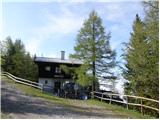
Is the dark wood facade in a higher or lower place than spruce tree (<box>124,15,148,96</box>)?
higher

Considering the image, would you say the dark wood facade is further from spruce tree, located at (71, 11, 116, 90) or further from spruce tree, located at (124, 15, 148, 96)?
spruce tree, located at (124, 15, 148, 96)

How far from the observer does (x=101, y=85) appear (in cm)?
2566

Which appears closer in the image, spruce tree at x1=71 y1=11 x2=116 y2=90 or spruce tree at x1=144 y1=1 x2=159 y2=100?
spruce tree at x1=144 y1=1 x2=159 y2=100

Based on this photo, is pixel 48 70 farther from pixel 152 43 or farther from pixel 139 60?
pixel 152 43

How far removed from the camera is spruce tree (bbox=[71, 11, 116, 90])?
24281 millimetres

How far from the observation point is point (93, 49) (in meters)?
24.3

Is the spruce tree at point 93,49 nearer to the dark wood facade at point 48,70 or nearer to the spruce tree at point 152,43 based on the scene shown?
the spruce tree at point 152,43

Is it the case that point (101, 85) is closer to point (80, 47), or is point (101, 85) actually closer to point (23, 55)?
point (80, 47)

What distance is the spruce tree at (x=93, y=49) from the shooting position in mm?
24281

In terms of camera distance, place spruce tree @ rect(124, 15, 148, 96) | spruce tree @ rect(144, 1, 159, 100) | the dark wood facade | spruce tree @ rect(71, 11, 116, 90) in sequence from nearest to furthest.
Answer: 1. spruce tree @ rect(144, 1, 159, 100)
2. spruce tree @ rect(124, 15, 148, 96)
3. spruce tree @ rect(71, 11, 116, 90)
4. the dark wood facade

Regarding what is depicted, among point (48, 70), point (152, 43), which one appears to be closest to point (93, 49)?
point (152, 43)

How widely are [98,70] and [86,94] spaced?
2.00m

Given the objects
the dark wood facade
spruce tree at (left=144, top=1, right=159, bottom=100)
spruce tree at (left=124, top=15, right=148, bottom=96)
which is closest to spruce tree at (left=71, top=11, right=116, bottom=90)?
spruce tree at (left=124, top=15, right=148, bottom=96)

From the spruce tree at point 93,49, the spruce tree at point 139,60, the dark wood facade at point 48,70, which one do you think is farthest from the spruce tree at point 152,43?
the dark wood facade at point 48,70
